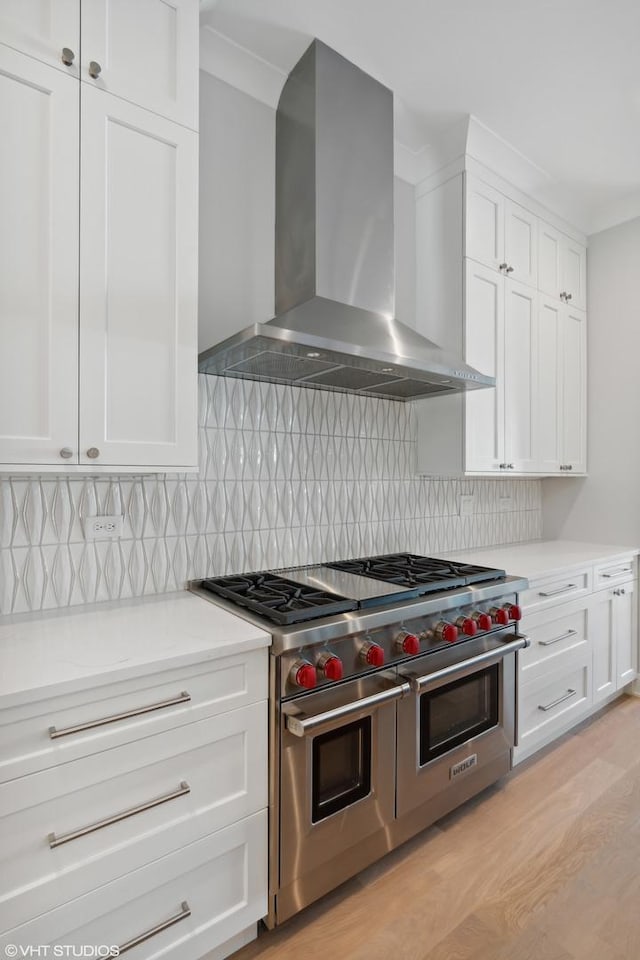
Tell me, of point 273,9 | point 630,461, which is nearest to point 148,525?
point 273,9

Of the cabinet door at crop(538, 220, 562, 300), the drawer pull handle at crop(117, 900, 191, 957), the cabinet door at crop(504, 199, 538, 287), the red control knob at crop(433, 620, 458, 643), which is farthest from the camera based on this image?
the cabinet door at crop(538, 220, 562, 300)

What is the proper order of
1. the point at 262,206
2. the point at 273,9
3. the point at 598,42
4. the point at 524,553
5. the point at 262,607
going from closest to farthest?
the point at 262,607 < the point at 273,9 < the point at 598,42 < the point at 262,206 < the point at 524,553

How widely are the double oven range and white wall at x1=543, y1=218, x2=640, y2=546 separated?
145 centimetres

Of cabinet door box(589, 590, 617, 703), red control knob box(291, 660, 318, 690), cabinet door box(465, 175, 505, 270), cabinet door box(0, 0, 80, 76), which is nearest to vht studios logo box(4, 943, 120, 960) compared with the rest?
red control knob box(291, 660, 318, 690)

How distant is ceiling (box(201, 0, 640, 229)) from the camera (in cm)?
176

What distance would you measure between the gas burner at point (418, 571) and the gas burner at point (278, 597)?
0.33m

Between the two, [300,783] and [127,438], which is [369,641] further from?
[127,438]

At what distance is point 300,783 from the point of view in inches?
55.9

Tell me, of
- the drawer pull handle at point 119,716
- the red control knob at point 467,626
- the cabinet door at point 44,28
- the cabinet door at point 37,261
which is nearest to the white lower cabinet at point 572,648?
the red control knob at point 467,626

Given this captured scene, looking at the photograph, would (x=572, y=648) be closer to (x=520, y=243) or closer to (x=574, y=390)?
(x=574, y=390)

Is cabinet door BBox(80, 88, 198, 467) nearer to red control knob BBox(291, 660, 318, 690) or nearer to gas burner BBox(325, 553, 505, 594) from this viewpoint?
red control knob BBox(291, 660, 318, 690)

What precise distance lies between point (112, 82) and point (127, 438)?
978mm

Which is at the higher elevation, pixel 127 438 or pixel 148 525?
pixel 127 438

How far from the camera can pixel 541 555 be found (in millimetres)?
2795
